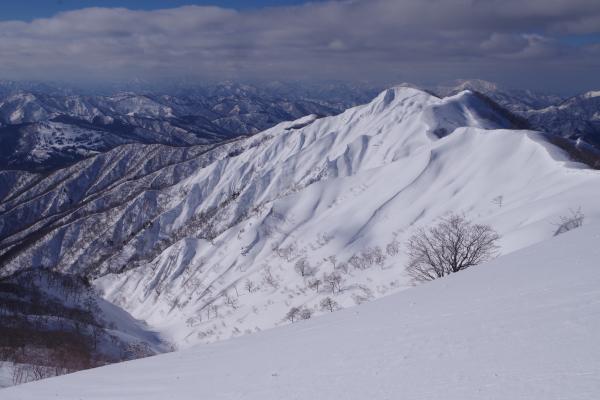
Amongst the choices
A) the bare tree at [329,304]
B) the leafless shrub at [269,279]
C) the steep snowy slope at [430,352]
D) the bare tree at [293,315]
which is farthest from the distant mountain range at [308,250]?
the steep snowy slope at [430,352]

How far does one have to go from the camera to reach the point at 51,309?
69875 millimetres

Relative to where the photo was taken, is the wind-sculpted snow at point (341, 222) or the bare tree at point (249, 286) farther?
the bare tree at point (249, 286)

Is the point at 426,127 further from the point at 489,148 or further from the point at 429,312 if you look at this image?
the point at 429,312

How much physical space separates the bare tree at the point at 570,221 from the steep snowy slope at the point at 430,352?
1288 cm

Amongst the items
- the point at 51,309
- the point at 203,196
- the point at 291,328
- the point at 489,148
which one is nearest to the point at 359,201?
the point at 489,148

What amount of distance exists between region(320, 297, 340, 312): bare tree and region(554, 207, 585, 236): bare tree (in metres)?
22.8

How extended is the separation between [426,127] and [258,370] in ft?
458

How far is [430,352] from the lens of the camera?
874 centimetres

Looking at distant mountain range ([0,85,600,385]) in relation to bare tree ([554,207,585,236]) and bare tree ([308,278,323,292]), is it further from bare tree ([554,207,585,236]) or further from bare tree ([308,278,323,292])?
bare tree ([554,207,585,236])

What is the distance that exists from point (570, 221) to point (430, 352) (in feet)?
80.2

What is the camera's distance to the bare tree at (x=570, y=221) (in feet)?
91.2

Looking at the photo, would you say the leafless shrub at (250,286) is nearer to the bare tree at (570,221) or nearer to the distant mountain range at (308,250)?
the distant mountain range at (308,250)

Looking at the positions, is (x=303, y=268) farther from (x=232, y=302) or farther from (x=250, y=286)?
(x=232, y=302)

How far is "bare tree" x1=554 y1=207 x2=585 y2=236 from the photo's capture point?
27.8 m
